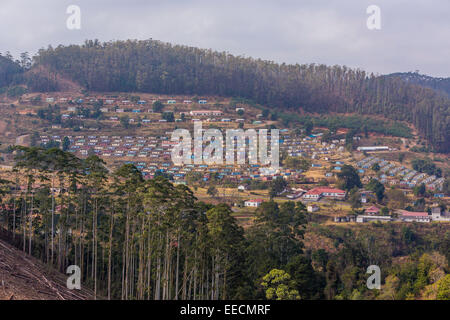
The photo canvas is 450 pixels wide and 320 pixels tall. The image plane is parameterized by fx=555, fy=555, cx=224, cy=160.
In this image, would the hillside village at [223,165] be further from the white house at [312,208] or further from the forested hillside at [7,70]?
the forested hillside at [7,70]

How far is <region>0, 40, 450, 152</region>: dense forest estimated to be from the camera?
86312 mm

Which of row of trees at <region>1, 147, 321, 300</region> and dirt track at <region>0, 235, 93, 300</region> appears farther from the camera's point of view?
row of trees at <region>1, 147, 321, 300</region>

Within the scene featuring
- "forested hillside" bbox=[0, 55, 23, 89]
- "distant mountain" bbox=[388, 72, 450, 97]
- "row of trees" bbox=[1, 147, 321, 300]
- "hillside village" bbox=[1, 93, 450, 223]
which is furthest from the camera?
"distant mountain" bbox=[388, 72, 450, 97]

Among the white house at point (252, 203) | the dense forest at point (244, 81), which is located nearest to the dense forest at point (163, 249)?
the white house at point (252, 203)

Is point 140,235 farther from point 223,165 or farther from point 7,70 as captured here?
point 7,70

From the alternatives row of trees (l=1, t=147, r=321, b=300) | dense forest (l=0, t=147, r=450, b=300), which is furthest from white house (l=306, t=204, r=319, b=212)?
row of trees (l=1, t=147, r=321, b=300)

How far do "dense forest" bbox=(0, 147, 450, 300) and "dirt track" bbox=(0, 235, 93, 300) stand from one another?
0.86 metres

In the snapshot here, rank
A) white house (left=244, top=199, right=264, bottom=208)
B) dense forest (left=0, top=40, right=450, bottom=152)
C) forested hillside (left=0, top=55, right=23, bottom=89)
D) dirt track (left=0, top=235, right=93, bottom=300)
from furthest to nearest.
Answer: forested hillside (left=0, top=55, right=23, bottom=89) < dense forest (left=0, top=40, right=450, bottom=152) < white house (left=244, top=199, right=264, bottom=208) < dirt track (left=0, top=235, right=93, bottom=300)

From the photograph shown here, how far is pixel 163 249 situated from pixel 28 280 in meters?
4.78

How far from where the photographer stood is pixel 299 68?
3799 inches

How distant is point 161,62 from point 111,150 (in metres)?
34.6

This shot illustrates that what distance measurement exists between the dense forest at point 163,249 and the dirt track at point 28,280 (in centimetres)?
86

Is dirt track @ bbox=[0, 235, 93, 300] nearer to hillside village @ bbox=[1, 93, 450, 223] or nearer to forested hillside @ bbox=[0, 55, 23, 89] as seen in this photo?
hillside village @ bbox=[1, 93, 450, 223]

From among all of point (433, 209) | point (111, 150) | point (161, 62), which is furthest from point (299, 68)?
point (433, 209)
